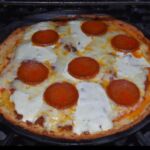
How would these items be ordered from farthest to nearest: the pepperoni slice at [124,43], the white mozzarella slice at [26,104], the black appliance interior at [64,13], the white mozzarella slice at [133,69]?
the pepperoni slice at [124,43]
the white mozzarella slice at [133,69]
the white mozzarella slice at [26,104]
the black appliance interior at [64,13]

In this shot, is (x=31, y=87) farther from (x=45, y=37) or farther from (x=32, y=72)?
(x=45, y=37)

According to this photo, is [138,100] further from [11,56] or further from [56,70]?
[11,56]

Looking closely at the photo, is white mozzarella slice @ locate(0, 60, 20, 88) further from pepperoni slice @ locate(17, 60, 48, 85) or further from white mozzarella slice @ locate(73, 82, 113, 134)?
white mozzarella slice @ locate(73, 82, 113, 134)

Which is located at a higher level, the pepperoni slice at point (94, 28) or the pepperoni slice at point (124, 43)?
the pepperoni slice at point (94, 28)

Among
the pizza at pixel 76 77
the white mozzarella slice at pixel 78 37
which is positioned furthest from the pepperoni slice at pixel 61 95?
the white mozzarella slice at pixel 78 37

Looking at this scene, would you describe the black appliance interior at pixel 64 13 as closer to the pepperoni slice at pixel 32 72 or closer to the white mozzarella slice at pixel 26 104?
the white mozzarella slice at pixel 26 104

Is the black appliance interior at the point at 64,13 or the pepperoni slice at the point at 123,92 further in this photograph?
the pepperoni slice at the point at 123,92

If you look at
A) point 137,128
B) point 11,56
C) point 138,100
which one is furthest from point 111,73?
point 11,56
